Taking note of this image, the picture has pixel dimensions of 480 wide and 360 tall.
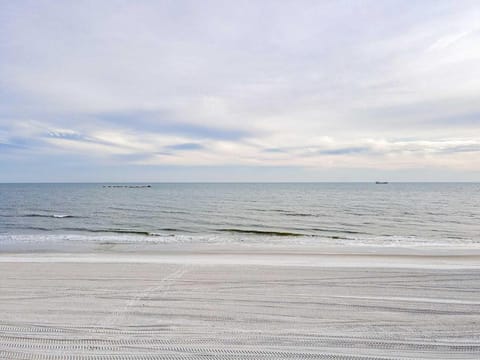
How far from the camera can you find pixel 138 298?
5703mm

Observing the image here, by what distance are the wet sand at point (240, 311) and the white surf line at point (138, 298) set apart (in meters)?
0.02

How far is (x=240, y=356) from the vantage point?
3734 millimetres

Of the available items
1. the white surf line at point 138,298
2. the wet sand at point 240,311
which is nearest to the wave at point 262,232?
the wet sand at point 240,311

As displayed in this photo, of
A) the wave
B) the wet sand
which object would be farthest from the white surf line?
the wave

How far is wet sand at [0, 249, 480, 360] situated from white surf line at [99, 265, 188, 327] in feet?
0.07

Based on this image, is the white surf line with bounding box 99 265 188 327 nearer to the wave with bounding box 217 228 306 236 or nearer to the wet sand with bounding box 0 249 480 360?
the wet sand with bounding box 0 249 480 360

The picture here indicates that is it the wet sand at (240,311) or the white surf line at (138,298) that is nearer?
the wet sand at (240,311)

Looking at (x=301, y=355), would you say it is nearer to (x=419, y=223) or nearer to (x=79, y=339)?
(x=79, y=339)

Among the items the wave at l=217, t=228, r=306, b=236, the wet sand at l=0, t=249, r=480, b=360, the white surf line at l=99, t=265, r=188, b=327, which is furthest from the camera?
the wave at l=217, t=228, r=306, b=236

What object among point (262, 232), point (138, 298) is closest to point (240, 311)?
point (138, 298)

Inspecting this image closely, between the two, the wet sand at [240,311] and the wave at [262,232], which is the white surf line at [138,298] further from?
the wave at [262,232]

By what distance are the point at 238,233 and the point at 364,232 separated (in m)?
7.60

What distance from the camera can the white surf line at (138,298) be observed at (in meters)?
4.68

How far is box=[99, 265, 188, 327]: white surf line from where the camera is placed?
4684mm
